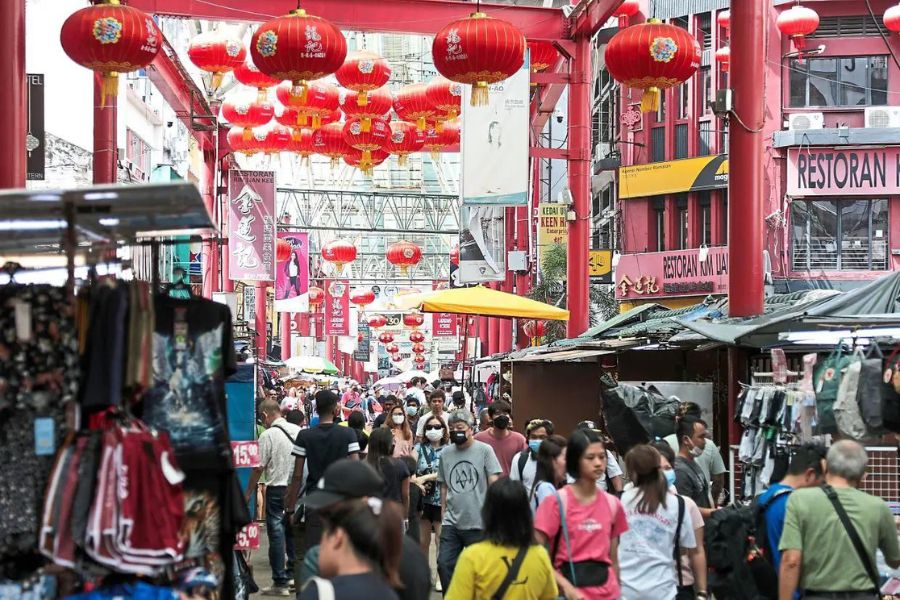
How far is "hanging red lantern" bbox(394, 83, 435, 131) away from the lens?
2248cm

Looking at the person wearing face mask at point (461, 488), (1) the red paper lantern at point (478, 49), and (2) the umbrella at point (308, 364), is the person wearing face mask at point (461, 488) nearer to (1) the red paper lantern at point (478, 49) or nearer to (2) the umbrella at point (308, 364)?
(1) the red paper lantern at point (478, 49)

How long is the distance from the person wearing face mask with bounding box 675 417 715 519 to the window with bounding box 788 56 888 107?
997 inches

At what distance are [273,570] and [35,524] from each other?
703cm

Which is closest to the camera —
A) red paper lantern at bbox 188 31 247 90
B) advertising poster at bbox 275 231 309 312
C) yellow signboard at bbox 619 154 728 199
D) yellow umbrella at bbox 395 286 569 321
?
yellow umbrella at bbox 395 286 569 321

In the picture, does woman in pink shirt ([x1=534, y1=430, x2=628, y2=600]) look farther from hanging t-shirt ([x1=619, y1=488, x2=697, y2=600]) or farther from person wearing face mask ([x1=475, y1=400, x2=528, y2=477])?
person wearing face mask ([x1=475, y1=400, x2=528, y2=477])

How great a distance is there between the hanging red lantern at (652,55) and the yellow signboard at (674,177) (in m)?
21.3

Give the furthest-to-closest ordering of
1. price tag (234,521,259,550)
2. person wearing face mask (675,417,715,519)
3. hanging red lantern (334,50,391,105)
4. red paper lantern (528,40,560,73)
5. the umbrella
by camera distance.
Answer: the umbrella
red paper lantern (528,40,560,73)
hanging red lantern (334,50,391,105)
price tag (234,521,259,550)
person wearing face mask (675,417,715,519)

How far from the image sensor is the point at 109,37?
1194 cm

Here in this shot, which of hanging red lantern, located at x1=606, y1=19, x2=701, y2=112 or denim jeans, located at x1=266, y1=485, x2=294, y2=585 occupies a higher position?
hanging red lantern, located at x1=606, y1=19, x2=701, y2=112

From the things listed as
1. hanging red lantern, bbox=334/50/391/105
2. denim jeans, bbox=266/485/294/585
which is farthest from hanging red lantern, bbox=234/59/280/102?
denim jeans, bbox=266/485/294/585

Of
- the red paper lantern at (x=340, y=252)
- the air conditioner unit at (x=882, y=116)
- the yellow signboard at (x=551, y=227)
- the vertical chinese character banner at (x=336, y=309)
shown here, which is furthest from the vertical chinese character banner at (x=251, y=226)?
the vertical chinese character banner at (x=336, y=309)

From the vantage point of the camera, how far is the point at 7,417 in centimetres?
566

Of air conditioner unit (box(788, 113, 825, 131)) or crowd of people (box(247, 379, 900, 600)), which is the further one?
air conditioner unit (box(788, 113, 825, 131))

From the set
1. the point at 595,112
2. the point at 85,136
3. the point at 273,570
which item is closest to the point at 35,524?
the point at 273,570
